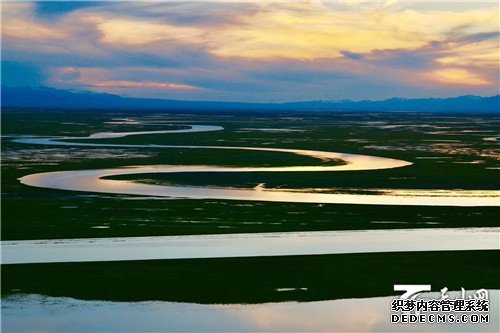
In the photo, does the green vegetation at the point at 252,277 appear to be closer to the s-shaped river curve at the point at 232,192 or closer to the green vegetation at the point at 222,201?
the green vegetation at the point at 222,201

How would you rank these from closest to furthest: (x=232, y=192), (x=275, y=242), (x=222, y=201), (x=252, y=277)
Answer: (x=252, y=277) < (x=275, y=242) < (x=222, y=201) < (x=232, y=192)

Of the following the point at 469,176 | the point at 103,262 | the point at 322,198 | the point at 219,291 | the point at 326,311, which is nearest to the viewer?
the point at 326,311

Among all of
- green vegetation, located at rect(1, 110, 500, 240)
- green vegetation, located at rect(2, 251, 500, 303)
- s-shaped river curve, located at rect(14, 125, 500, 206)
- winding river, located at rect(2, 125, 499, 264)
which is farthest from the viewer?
s-shaped river curve, located at rect(14, 125, 500, 206)

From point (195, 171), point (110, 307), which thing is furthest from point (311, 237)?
point (195, 171)

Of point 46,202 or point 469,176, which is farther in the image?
point 469,176

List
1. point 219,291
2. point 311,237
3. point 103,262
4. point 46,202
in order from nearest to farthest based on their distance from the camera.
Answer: point 219,291 < point 103,262 < point 311,237 < point 46,202

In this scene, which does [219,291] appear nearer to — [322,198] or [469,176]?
[322,198]

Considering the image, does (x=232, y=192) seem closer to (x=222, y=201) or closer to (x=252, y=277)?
(x=222, y=201)
